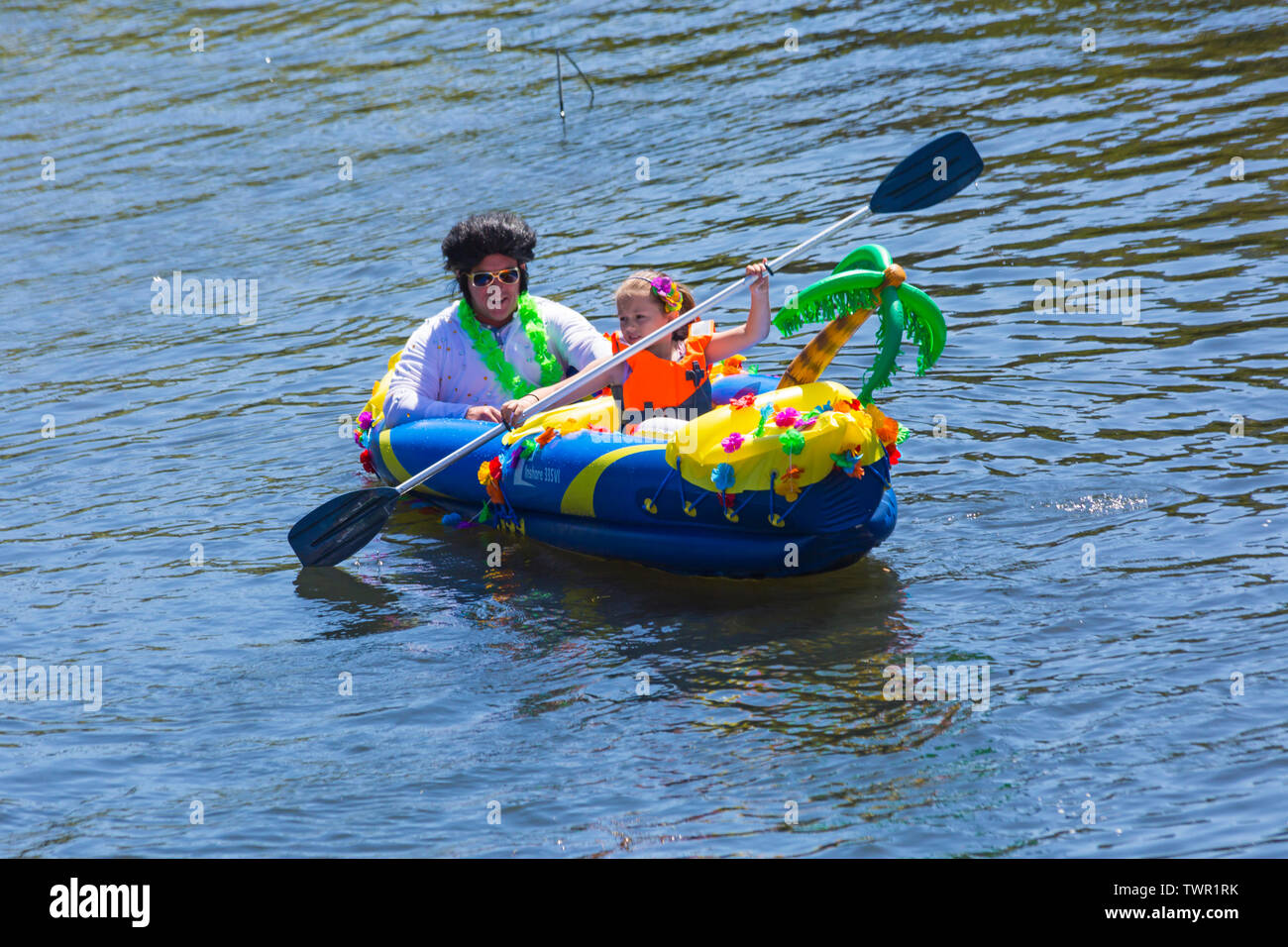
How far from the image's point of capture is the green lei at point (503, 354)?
739 centimetres

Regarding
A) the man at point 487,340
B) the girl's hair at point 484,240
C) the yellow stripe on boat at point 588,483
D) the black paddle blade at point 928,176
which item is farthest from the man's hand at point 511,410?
the black paddle blade at point 928,176

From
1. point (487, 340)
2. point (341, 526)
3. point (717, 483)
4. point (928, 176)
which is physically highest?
point (928, 176)

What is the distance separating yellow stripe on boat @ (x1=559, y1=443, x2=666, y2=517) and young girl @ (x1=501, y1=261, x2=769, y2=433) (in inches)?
12.9

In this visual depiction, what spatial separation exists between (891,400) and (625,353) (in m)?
2.19

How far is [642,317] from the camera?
6.62 metres

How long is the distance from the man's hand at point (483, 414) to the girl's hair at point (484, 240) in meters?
0.68

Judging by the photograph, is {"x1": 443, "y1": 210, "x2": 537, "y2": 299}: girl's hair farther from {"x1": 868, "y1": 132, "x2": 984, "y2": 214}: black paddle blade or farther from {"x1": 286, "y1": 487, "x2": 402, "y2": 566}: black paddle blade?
{"x1": 868, "y1": 132, "x2": 984, "y2": 214}: black paddle blade

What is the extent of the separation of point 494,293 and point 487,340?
25 cm

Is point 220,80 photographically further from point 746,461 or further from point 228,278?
point 746,461

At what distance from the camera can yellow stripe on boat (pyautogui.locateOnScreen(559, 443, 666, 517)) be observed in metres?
6.21

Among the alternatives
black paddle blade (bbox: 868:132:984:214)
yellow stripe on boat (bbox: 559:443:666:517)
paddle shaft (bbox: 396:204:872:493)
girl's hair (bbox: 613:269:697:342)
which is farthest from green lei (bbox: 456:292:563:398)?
black paddle blade (bbox: 868:132:984:214)

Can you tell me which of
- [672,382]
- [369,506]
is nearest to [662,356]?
[672,382]

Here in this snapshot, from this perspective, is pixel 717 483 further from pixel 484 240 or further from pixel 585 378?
pixel 484 240

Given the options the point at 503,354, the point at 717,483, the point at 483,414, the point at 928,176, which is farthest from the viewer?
the point at 503,354
